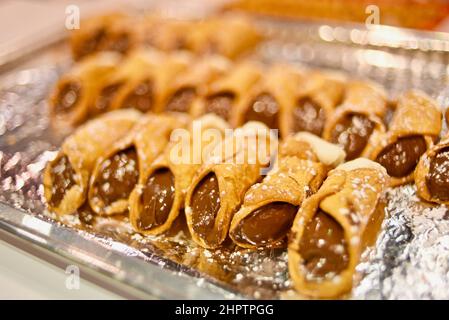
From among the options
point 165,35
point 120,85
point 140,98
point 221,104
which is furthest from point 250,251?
point 165,35

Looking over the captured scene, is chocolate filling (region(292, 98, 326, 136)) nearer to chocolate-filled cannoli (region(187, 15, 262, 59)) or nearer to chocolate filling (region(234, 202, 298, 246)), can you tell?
chocolate filling (region(234, 202, 298, 246))

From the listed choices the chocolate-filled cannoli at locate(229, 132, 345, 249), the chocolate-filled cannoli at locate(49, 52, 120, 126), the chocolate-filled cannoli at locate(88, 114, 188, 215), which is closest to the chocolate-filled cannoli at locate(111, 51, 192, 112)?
the chocolate-filled cannoli at locate(49, 52, 120, 126)

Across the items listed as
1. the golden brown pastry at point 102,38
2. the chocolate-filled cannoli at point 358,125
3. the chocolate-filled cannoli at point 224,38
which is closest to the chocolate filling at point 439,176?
the chocolate-filled cannoli at point 358,125

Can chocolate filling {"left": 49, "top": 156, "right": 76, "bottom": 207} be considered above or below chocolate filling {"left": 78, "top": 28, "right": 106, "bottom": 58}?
below

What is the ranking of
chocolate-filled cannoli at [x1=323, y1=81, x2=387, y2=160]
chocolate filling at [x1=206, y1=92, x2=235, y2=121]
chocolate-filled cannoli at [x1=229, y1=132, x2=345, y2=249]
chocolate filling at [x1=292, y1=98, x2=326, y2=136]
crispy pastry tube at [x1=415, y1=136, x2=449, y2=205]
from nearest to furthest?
chocolate-filled cannoli at [x1=229, y1=132, x2=345, y2=249] → crispy pastry tube at [x1=415, y1=136, x2=449, y2=205] → chocolate-filled cannoli at [x1=323, y1=81, x2=387, y2=160] → chocolate filling at [x1=292, y1=98, x2=326, y2=136] → chocolate filling at [x1=206, y1=92, x2=235, y2=121]

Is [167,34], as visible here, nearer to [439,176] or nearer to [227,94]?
[227,94]

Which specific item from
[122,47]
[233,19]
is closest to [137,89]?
[122,47]
